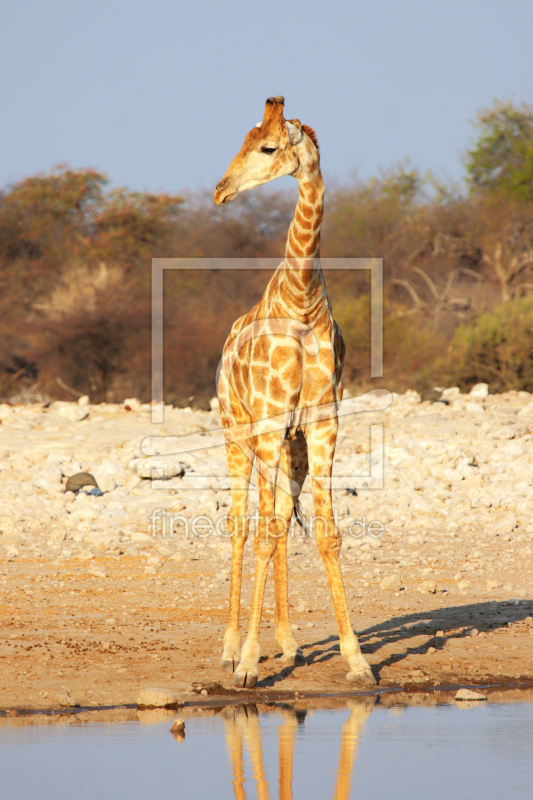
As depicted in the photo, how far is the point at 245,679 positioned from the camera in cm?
513

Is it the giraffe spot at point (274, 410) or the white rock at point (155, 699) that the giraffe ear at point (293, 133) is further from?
the white rock at point (155, 699)

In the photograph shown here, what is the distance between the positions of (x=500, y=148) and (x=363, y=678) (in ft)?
103

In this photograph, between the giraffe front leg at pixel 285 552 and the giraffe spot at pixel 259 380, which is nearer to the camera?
the giraffe spot at pixel 259 380

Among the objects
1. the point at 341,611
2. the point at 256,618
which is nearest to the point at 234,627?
the point at 256,618

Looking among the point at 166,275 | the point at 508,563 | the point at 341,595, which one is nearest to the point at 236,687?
the point at 341,595

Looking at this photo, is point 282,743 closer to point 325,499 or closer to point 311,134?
point 325,499

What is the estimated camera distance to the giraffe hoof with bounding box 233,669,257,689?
16.8 feet

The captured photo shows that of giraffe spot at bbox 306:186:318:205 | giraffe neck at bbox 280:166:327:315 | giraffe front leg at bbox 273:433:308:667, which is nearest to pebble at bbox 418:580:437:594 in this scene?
giraffe front leg at bbox 273:433:308:667

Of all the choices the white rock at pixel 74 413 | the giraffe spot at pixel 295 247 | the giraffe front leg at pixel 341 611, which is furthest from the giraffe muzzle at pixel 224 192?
the white rock at pixel 74 413

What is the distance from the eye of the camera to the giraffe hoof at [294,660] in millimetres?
5691

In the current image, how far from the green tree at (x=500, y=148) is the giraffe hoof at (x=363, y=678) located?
96.5 ft

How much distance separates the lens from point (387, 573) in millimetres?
8297

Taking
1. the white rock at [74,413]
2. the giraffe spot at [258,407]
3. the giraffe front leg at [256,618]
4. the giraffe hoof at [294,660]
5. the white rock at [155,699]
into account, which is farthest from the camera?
the white rock at [74,413]

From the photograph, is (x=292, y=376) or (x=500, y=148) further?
(x=500, y=148)
